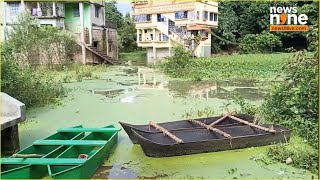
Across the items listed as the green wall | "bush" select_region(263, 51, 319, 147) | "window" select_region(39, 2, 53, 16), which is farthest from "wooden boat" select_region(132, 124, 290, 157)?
the green wall

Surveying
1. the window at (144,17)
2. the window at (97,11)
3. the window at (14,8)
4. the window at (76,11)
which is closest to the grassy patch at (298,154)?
the window at (76,11)

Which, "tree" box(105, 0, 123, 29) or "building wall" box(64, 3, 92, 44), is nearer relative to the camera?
"building wall" box(64, 3, 92, 44)

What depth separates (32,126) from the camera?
768cm

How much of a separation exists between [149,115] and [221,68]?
34.8 feet

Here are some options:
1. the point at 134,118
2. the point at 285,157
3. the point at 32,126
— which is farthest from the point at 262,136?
the point at 32,126

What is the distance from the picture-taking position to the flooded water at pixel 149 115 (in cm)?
522

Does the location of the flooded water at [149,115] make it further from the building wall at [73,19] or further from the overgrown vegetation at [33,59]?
the building wall at [73,19]

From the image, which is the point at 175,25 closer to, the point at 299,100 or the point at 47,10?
the point at 47,10

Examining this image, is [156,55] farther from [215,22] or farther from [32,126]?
[32,126]

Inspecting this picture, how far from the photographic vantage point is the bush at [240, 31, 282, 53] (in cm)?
2652

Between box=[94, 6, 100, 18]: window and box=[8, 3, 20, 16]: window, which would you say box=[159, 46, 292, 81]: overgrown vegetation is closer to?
box=[94, 6, 100, 18]: window

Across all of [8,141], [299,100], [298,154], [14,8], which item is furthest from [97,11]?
[298,154]

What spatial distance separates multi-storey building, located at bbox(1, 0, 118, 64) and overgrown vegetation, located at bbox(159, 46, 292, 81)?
5.50m

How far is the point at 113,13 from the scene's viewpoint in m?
38.0
